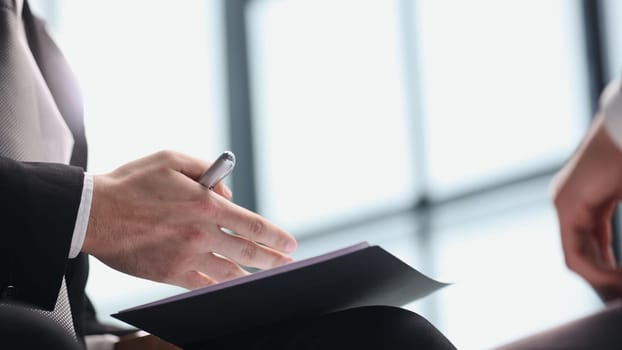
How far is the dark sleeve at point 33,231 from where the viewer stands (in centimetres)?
100

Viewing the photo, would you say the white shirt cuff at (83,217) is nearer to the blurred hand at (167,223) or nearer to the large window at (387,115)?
the blurred hand at (167,223)

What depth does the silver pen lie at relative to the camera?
46.3 inches

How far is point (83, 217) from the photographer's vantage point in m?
1.07

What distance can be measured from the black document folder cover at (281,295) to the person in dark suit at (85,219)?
0.02 meters

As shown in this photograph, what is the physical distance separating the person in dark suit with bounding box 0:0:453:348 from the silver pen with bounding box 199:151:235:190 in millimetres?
13

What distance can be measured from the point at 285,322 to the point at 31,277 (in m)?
0.24

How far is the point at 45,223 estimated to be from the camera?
3.32ft

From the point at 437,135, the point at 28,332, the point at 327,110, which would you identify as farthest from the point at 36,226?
the point at 327,110

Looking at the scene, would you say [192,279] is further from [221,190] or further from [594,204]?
[594,204]

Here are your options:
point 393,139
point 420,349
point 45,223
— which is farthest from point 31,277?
point 393,139

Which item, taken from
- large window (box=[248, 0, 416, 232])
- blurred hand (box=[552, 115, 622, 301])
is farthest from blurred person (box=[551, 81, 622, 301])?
large window (box=[248, 0, 416, 232])

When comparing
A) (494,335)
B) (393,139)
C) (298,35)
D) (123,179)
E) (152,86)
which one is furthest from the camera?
(152,86)

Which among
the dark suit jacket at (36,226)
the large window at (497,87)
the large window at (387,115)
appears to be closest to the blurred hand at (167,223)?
the dark suit jacket at (36,226)

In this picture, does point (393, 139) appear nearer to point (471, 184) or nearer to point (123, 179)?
point (471, 184)
